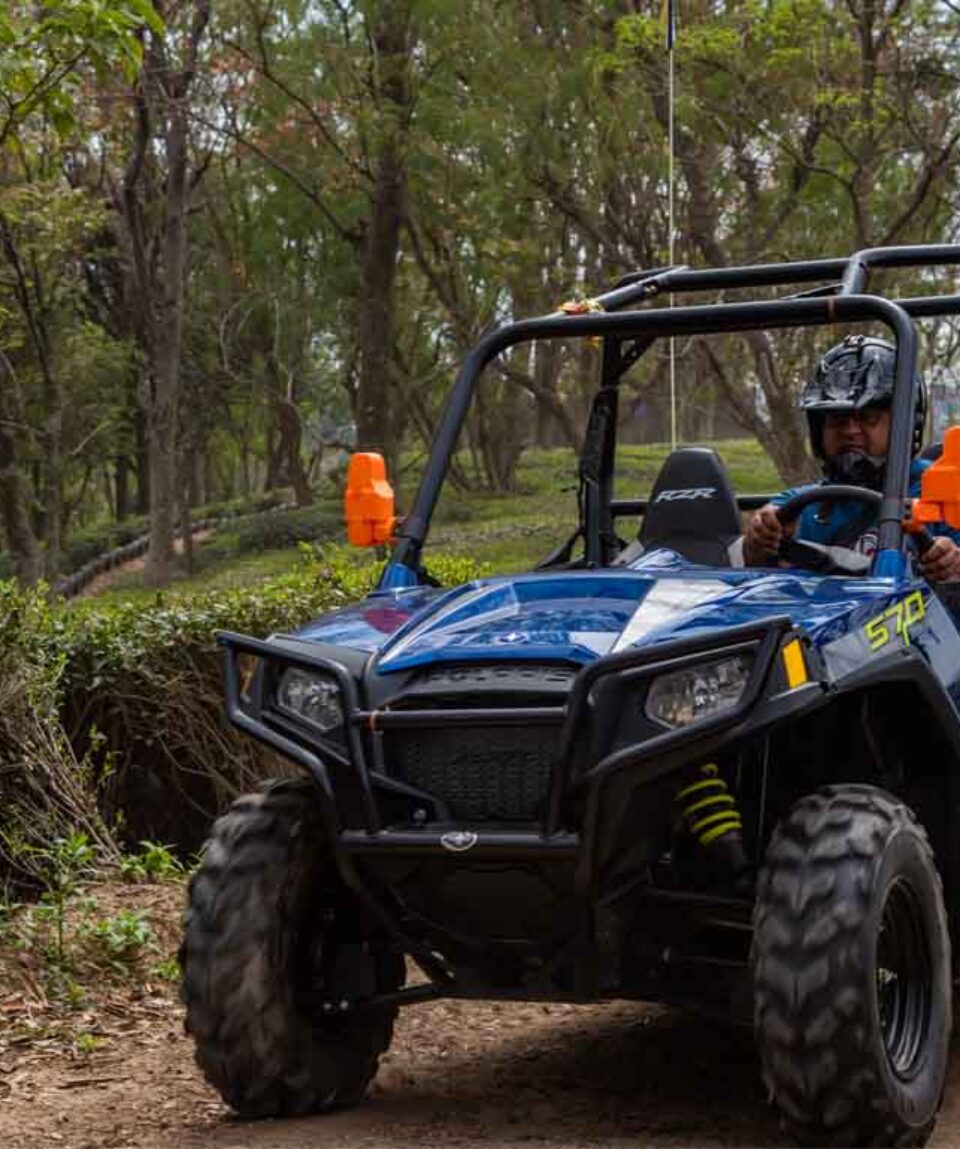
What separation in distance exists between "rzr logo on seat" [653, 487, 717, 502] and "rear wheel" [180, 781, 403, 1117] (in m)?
1.54

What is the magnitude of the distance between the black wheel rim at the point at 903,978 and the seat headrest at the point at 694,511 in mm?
1455

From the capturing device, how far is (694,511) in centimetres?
600

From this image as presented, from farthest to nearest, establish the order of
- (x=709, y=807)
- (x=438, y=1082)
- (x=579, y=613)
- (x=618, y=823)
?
(x=438, y=1082) < (x=579, y=613) < (x=709, y=807) < (x=618, y=823)

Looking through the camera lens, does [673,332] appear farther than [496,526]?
No

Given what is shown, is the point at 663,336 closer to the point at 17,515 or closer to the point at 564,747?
the point at 564,747

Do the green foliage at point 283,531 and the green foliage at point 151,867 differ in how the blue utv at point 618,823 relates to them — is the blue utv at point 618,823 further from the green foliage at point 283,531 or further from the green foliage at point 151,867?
the green foliage at point 283,531

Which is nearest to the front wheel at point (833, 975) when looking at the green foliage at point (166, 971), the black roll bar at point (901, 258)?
the black roll bar at point (901, 258)

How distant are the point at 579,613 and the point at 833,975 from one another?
1062 mm

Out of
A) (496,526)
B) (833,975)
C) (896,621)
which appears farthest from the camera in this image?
(496,526)

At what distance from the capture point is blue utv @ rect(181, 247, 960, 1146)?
14.4 feet

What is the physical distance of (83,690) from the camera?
863cm

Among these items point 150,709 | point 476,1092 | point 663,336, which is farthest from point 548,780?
point 150,709

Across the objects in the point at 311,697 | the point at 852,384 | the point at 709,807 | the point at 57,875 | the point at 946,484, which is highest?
the point at 852,384

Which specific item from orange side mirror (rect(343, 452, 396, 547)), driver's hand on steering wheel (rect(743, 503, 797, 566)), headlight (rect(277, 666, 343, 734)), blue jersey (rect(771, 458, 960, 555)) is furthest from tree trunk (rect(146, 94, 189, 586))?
headlight (rect(277, 666, 343, 734))
